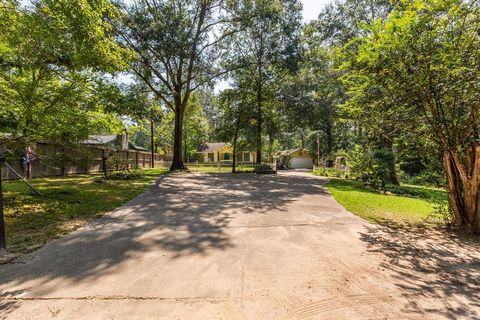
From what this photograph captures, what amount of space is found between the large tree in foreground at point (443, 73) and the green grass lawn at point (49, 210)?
6.30 metres

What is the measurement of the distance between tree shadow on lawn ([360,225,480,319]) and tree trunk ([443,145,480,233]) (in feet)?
1.59

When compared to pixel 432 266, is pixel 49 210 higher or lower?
higher

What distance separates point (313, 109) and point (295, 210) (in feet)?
44.2

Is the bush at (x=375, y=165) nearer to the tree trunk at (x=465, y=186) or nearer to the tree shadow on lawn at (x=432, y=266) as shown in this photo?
the tree trunk at (x=465, y=186)

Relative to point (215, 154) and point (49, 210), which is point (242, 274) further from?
point (215, 154)

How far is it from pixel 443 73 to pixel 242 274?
4608 millimetres

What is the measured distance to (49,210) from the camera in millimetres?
5664

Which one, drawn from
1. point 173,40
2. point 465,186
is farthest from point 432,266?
point 173,40

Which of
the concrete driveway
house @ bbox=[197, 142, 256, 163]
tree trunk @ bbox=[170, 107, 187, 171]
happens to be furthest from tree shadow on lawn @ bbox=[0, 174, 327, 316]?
house @ bbox=[197, 142, 256, 163]

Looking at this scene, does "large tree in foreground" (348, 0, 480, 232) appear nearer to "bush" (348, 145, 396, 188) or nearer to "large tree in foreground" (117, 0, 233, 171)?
"bush" (348, 145, 396, 188)

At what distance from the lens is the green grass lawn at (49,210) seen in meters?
4.04

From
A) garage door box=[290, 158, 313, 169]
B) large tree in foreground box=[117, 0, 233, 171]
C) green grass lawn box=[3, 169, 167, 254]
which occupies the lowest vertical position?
green grass lawn box=[3, 169, 167, 254]

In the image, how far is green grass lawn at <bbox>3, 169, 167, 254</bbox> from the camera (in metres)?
4.04

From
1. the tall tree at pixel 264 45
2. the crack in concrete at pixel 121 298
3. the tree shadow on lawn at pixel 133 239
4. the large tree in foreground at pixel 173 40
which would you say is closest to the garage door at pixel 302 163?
the tall tree at pixel 264 45
